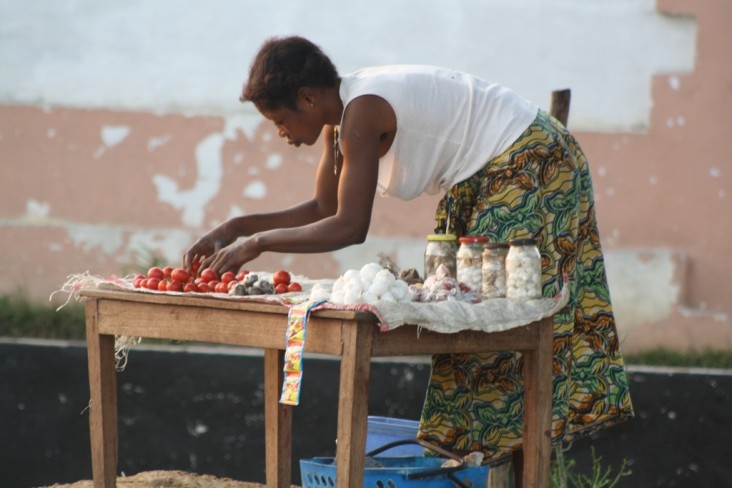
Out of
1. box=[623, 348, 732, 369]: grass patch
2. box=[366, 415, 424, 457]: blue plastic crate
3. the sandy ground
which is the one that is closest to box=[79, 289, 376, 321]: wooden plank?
the sandy ground

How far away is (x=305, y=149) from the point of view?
6.50 metres

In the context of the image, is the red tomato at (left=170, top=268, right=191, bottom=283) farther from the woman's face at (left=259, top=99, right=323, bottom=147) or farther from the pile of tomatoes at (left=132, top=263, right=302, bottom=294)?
the woman's face at (left=259, top=99, right=323, bottom=147)

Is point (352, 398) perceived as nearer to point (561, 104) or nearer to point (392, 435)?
point (392, 435)

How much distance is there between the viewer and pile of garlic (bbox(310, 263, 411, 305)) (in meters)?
3.00

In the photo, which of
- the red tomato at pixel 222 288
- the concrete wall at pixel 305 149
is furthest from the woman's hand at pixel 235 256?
the concrete wall at pixel 305 149

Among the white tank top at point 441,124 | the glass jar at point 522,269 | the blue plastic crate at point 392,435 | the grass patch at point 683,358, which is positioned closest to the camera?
the glass jar at point 522,269

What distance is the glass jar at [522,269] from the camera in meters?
3.24

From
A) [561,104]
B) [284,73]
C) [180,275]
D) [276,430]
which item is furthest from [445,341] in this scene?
[561,104]

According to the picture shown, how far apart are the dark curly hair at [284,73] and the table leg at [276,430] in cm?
100

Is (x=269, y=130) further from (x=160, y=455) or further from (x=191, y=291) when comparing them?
(x=191, y=291)

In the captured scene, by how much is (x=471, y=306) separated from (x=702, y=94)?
3641 mm

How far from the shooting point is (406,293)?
307cm

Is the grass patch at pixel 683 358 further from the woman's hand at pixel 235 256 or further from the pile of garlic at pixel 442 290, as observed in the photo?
the woman's hand at pixel 235 256

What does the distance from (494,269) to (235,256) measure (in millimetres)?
775
